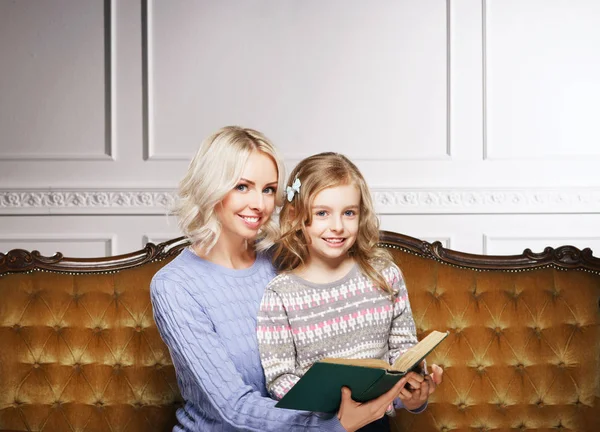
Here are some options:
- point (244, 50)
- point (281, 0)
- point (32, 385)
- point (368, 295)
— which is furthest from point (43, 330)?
point (281, 0)

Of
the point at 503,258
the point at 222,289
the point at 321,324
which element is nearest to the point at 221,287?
the point at 222,289

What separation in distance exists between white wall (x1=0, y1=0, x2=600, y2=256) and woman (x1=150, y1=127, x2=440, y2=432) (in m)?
1.53

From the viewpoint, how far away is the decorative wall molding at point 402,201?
3320 millimetres

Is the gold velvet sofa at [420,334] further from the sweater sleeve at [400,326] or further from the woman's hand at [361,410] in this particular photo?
the woman's hand at [361,410]

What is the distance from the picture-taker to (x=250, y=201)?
5.88 feet

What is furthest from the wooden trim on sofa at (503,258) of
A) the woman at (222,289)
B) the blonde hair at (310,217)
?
the woman at (222,289)

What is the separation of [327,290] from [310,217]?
22cm

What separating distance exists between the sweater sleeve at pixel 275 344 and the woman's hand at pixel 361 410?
0.28 meters

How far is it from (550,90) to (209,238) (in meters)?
2.25

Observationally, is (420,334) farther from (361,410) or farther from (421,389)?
(361,410)

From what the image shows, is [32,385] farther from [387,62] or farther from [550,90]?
[550,90]

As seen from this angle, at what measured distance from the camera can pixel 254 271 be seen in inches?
75.7

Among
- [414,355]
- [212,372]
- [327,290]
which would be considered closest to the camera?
[414,355]

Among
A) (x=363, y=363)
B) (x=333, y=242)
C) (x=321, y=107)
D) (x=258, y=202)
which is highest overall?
(x=321, y=107)
